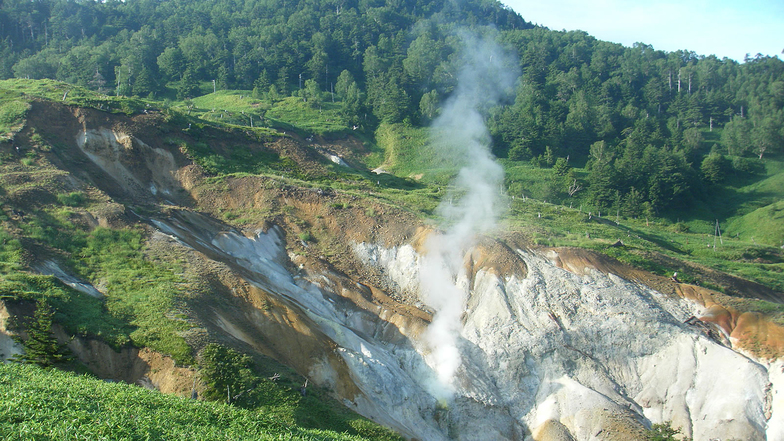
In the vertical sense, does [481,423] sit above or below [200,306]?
below

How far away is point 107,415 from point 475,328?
21.6 meters

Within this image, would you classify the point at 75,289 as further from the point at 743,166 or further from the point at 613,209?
the point at 743,166

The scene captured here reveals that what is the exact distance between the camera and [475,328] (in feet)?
104

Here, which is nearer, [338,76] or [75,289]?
[75,289]

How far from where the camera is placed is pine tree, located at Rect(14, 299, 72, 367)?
733 inches

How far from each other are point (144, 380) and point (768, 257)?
162 feet

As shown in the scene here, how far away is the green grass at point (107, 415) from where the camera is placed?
12438 millimetres

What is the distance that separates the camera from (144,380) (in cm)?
2073

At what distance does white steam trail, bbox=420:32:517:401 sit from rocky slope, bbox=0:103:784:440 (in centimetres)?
51

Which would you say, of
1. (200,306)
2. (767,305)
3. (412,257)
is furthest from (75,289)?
(767,305)

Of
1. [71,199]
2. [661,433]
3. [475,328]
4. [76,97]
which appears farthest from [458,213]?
[76,97]

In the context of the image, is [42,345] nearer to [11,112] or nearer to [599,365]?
[599,365]

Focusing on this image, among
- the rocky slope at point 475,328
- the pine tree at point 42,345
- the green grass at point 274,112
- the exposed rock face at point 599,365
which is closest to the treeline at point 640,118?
the green grass at point 274,112

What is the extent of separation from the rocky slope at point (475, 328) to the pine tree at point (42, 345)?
1.38m
